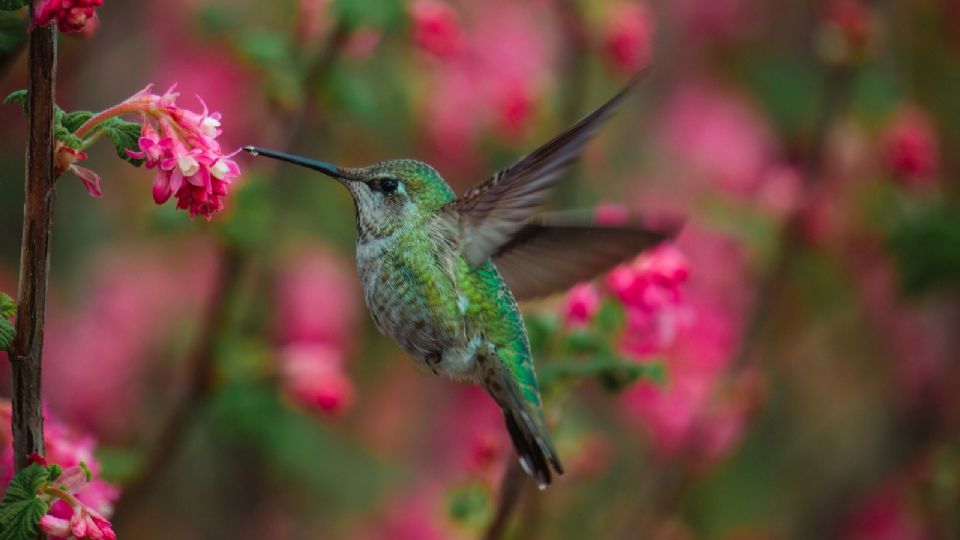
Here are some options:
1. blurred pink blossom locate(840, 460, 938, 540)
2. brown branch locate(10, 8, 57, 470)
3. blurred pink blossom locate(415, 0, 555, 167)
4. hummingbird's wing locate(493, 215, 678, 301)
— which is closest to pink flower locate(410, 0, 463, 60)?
blurred pink blossom locate(415, 0, 555, 167)

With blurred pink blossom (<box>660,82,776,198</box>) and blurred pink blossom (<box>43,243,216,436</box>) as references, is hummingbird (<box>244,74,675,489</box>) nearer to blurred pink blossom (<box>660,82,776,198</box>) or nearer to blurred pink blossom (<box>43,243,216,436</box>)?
blurred pink blossom (<box>43,243,216,436</box>)

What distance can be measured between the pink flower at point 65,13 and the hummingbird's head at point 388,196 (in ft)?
2.81

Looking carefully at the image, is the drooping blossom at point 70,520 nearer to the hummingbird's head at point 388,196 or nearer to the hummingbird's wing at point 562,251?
the hummingbird's head at point 388,196

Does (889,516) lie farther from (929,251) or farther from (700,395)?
(929,251)

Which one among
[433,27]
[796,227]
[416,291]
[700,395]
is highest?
[433,27]

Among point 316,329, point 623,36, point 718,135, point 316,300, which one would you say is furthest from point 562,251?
point 718,135

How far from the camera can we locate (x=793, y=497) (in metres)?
4.62

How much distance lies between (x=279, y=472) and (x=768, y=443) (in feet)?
A: 6.15

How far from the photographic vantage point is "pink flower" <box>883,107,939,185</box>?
3629 mm

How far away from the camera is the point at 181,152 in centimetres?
167

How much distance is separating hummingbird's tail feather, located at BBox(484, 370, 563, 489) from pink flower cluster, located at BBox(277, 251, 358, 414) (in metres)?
0.94

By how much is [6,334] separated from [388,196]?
932 millimetres

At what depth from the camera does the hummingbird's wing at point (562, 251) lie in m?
2.13

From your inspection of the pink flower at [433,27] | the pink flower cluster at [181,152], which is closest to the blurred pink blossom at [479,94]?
the pink flower at [433,27]
